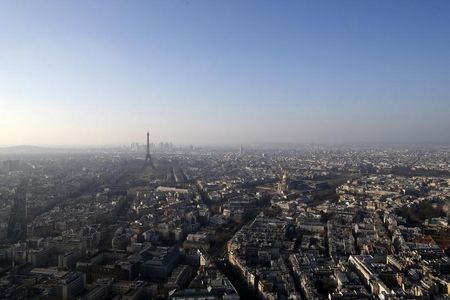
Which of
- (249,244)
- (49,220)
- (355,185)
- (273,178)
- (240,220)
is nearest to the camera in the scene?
(249,244)

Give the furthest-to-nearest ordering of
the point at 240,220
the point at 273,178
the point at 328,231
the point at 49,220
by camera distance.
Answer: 1. the point at 273,178
2. the point at 240,220
3. the point at 49,220
4. the point at 328,231

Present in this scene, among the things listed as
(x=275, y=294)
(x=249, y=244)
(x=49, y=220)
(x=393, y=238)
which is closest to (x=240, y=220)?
(x=249, y=244)

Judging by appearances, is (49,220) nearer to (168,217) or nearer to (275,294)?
(168,217)

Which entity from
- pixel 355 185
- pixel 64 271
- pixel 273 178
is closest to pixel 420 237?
pixel 64 271

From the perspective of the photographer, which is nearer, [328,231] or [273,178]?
[328,231]

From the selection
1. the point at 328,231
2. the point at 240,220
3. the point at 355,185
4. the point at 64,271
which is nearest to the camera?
the point at 64,271

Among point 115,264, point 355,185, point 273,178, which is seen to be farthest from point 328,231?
point 273,178

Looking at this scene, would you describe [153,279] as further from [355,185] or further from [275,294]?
[355,185]

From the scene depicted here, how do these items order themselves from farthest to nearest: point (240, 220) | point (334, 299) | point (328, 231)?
point (240, 220), point (328, 231), point (334, 299)

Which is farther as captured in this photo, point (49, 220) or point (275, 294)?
point (49, 220)
